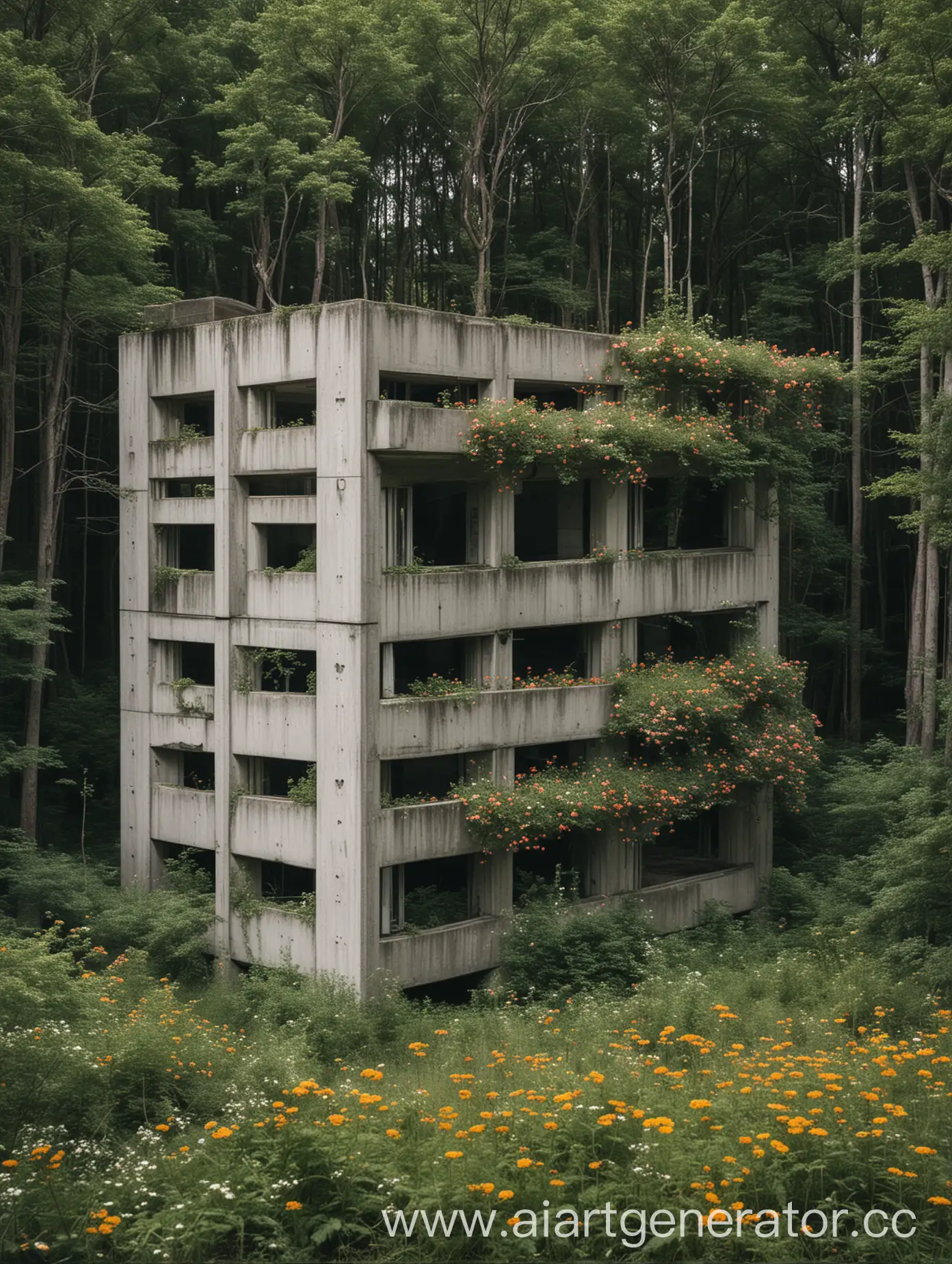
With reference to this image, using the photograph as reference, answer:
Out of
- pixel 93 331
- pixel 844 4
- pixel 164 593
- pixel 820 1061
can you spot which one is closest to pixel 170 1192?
pixel 820 1061

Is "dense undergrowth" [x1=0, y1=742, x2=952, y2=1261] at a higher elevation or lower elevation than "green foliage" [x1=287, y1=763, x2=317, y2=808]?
lower

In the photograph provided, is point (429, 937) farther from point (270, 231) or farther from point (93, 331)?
point (270, 231)

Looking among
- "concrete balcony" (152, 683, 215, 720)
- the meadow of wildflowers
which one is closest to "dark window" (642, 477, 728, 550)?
"concrete balcony" (152, 683, 215, 720)

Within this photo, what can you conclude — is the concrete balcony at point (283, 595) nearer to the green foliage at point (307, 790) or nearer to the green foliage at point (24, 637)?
the green foliage at point (307, 790)

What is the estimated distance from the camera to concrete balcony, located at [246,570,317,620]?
22008 mm

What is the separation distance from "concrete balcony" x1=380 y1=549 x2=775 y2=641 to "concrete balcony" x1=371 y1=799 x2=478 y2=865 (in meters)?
2.84

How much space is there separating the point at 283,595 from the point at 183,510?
3.45m

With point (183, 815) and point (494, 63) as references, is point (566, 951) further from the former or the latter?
point (494, 63)

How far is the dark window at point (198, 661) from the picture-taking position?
1031 inches

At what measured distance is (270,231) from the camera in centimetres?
3944

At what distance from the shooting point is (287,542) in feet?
80.9

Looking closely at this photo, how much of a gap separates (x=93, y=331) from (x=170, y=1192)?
70.5ft

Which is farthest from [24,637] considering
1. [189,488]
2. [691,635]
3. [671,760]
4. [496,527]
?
[691,635]

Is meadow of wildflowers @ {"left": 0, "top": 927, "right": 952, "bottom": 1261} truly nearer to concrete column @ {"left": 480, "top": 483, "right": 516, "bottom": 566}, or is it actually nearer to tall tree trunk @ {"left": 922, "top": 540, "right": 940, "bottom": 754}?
concrete column @ {"left": 480, "top": 483, "right": 516, "bottom": 566}
